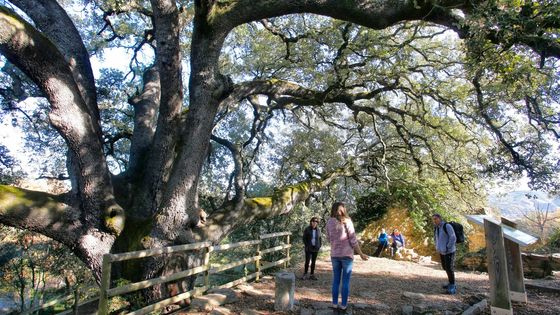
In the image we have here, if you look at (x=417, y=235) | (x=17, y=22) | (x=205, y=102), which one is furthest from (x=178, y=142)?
(x=417, y=235)

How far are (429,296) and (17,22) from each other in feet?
28.0

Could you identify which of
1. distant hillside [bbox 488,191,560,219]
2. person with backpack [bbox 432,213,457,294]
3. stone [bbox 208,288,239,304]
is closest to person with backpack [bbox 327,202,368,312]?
stone [bbox 208,288,239,304]

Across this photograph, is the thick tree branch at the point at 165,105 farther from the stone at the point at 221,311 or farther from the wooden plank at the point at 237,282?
the stone at the point at 221,311

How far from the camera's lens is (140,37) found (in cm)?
1110

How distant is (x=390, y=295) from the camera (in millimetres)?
7527

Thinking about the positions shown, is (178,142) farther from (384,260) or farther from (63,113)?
(384,260)

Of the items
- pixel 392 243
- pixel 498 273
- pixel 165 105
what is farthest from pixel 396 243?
pixel 165 105

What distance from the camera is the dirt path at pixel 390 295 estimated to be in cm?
596

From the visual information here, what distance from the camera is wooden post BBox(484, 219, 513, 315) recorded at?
518 centimetres

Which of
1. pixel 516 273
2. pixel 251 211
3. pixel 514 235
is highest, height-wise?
pixel 251 211

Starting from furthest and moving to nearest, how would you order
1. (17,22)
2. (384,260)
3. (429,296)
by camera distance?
(384,260) → (429,296) → (17,22)

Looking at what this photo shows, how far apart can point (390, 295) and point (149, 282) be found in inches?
198

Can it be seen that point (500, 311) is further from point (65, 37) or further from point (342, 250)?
point (65, 37)

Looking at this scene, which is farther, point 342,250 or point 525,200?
point 525,200
